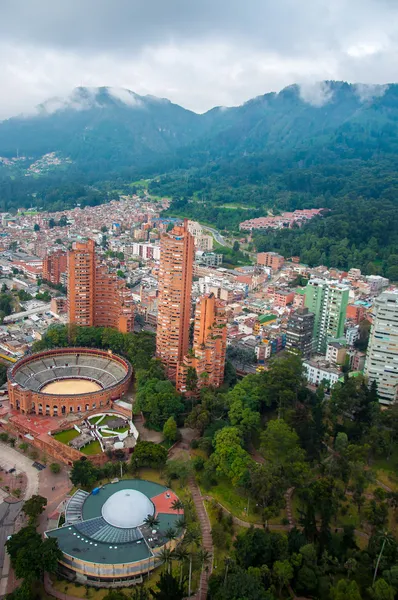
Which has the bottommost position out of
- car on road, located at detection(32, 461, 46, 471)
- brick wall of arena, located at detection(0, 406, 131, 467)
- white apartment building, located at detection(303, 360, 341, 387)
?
car on road, located at detection(32, 461, 46, 471)

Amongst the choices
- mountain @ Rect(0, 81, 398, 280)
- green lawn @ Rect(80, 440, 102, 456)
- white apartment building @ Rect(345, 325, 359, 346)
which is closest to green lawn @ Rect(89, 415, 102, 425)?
green lawn @ Rect(80, 440, 102, 456)

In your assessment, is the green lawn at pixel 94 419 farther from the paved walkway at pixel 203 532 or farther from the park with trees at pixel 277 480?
the paved walkway at pixel 203 532

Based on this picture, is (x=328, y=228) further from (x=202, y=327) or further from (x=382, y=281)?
(x=202, y=327)

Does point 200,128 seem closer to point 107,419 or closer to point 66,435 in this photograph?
point 107,419

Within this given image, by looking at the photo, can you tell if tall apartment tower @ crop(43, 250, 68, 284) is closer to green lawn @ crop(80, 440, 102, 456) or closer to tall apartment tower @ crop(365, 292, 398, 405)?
green lawn @ crop(80, 440, 102, 456)

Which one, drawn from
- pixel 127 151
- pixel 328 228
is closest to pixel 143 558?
pixel 328 228

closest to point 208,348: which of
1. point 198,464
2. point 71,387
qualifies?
point 198,464
